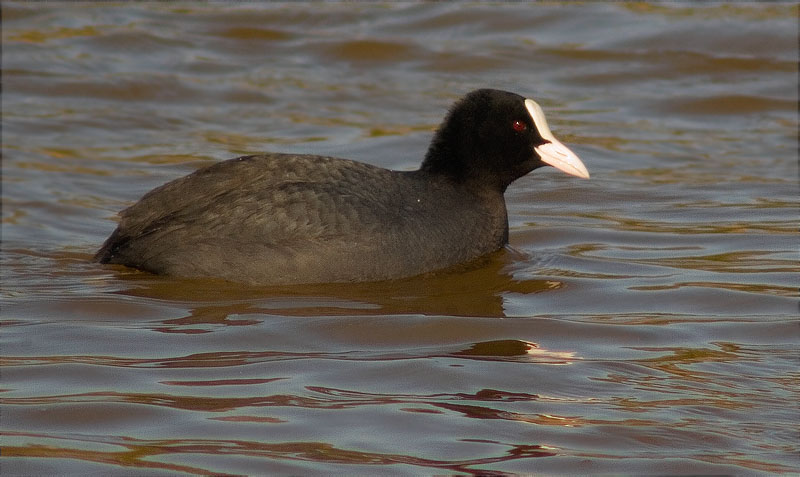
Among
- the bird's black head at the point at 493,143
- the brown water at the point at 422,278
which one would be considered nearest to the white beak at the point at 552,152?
the bird's black head at the point at 493,143

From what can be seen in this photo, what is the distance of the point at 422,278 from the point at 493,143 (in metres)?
0.86

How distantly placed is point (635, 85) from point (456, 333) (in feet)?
19.8

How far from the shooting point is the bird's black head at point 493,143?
636 cm

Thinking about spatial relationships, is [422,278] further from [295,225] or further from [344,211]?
[295,225]

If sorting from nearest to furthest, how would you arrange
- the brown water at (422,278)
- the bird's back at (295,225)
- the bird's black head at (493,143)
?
the brown water at (422,278) → the bird's back at (295,225) → the bird's black head at (493,143)

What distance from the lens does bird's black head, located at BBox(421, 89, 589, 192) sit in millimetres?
6363

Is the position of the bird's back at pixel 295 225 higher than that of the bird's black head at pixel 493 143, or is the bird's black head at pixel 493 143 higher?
the bird's black head at pixel 493 143

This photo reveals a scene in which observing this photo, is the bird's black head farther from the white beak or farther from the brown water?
the brown water

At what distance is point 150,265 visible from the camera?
596 centimetres

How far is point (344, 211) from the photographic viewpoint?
227 inches

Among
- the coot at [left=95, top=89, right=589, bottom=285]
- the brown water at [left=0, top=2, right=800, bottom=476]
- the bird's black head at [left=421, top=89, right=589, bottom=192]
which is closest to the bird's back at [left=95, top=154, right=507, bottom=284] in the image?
the coot at [left=95, top=89, right=589, bottom=285]

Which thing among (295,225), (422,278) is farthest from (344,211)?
(422,278)

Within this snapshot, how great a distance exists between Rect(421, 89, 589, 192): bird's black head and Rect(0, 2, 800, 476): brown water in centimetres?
49

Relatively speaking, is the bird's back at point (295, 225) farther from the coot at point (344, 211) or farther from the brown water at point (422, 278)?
the brown water at point (422, 278)
